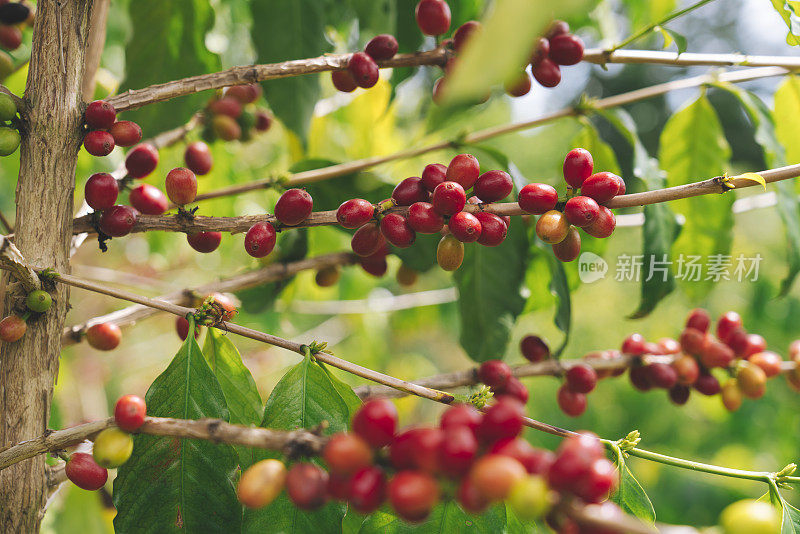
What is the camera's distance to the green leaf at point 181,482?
506mm

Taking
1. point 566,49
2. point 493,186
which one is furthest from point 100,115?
point 566,49

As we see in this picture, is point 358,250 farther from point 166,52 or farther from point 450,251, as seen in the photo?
point 166,52

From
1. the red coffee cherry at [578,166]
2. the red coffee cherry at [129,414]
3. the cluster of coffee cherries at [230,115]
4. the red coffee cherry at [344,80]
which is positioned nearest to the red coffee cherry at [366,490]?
the red coffee cherry at [129,414]

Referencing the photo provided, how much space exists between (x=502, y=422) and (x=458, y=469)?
3cm

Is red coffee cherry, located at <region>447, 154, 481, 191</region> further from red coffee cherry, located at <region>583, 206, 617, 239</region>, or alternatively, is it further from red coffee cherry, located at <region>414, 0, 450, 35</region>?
red coffee cherry, located at <region>414, 0, 450, 35</region>

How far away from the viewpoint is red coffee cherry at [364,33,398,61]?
0.64 metres

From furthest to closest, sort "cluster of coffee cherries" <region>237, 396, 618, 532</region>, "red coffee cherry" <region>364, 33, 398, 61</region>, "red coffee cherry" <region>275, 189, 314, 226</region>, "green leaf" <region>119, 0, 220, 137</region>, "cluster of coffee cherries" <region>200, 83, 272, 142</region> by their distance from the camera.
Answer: "cluster of coffee cherries" <region>200, 83, 272, 142</region> < "green leaf" <region>119, 0, 220, 137</region> < "red coffee cherry" <region>364, 33, 398, 61</region> < "red coffee cherry" <region>275, 189, 314, 226</region> < "cluster of coffee cherries" <region>237, 396, 618, 532</region>

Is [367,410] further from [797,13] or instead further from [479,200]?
[797,13]

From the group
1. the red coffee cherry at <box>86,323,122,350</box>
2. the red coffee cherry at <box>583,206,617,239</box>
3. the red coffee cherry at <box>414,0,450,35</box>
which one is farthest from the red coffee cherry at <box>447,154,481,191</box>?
the red coffee cherry at <box>86,323,122,350</box>

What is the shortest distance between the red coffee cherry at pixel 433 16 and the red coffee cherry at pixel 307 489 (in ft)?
1.68

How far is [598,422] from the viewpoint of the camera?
2488 mm

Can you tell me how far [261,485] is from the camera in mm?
361

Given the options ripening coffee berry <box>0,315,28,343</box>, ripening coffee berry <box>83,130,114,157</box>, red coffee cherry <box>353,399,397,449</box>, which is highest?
ripening coffee berry <box>83,130,114,157</box>

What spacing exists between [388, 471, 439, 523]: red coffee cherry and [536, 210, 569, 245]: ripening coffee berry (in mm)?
252
